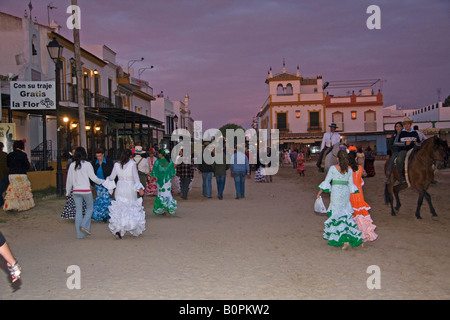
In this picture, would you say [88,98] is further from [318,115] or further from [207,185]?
[318,115]

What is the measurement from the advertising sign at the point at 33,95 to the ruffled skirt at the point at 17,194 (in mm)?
3142

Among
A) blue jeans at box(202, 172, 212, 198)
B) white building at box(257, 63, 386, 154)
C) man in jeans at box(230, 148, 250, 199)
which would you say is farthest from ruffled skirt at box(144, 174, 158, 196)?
white building at box(257, 63, 386, 154)

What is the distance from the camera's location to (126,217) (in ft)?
27.5

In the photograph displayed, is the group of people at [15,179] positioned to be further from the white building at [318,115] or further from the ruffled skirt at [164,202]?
the white building at [318,115]

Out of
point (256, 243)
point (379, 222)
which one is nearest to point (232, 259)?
point (256, 243)

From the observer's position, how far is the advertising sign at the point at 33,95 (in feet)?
47.3

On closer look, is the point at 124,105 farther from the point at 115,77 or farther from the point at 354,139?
the point at 354,139

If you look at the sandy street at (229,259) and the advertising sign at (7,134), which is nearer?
the sandy street at (229,259)

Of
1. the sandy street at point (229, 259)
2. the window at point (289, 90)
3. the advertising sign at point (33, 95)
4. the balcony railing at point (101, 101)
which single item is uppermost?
the window at point (289, 90)

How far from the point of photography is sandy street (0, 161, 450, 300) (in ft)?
16.8

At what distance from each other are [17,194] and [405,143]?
10.2 metres

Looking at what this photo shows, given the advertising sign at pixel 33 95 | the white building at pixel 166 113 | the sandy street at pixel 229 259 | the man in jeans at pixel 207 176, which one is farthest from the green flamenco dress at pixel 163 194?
the white building at pixel 166 113

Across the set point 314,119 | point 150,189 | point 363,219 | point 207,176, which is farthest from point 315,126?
point 363,219

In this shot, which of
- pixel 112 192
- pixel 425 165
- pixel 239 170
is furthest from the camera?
pixel 239 170
